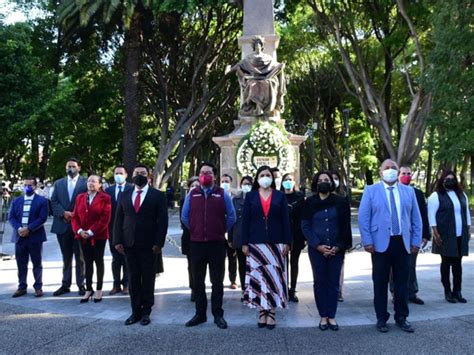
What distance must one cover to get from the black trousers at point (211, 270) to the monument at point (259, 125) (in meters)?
7.75

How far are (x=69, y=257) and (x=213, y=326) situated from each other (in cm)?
314

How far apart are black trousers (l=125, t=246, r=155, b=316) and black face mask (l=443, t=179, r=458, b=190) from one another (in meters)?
4.33

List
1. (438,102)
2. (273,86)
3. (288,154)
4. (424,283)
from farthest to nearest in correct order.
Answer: (438,102) → (273,86) → (288,154) → (424,283)

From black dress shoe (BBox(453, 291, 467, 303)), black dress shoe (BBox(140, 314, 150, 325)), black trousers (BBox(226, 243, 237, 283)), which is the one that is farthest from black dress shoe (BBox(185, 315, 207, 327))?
black dress shoe (BBox(453, 291, 467, 303))

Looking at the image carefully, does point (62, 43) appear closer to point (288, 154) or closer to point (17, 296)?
point (288, 154)

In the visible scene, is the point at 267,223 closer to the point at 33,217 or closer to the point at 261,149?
the point at 33,217

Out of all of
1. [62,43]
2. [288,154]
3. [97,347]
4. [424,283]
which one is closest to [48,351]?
[97,347]

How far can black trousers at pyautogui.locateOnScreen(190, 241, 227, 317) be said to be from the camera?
6578mm

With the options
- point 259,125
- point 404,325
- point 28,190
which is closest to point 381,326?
point 404,325

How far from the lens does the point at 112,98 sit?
31.6 meters

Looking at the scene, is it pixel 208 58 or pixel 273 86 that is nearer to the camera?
pixel 273 86

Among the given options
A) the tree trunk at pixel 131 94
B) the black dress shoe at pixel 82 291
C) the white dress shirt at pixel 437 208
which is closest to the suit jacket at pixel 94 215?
the black dress shoe at pixel 82 291

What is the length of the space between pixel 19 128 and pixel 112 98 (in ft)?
35.4

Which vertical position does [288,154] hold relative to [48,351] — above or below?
above
